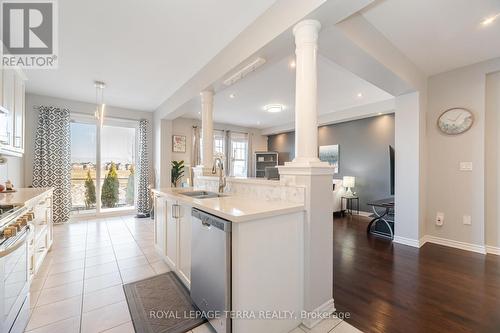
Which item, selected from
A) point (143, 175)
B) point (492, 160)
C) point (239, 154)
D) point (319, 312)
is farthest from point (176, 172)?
point (492, 160)

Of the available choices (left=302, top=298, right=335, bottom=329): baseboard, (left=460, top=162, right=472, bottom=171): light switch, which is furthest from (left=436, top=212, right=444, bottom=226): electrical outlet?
(left=302, top=298, right=335, bottom=329): baseboard

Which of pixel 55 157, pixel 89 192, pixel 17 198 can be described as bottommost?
pixel 89 192

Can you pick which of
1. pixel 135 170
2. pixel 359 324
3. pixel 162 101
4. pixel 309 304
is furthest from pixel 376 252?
pixel 135 170

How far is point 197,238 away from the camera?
1705mm

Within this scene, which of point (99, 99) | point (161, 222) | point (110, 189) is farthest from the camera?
point (110, 189)

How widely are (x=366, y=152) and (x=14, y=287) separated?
615cm

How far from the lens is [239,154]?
7840mm

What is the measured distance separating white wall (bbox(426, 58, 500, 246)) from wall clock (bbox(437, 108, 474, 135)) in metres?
0.06

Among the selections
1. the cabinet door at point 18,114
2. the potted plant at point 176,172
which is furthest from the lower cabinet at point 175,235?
the potted plant at point 176,172

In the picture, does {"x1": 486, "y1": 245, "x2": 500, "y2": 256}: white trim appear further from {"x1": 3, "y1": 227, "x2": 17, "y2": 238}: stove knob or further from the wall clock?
{"x1": 3, "y1": 227, "x2": 17, "y2": 238}: stove knob

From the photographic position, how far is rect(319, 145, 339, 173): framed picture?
607 centimetres

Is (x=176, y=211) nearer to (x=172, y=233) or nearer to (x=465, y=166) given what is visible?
(x=172, y=233)

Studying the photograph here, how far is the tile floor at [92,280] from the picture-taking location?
5.30 ft

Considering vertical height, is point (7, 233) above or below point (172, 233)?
above
